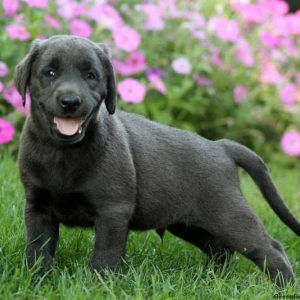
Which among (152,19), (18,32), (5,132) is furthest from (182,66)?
(5,132)

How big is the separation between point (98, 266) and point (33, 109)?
0.84 m

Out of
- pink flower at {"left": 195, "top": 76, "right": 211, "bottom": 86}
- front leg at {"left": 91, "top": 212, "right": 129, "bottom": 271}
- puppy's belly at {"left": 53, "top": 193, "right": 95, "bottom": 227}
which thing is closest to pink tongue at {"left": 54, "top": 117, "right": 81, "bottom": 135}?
puppy's belly at {"left": 53, "top": 193, "right": 95, "bottom": 227}

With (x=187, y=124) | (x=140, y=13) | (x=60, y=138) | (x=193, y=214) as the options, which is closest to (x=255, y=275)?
(x=193, y=214)

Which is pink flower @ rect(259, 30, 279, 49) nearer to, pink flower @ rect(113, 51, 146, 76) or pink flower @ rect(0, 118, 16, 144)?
pink flower @ rect(113, 51, 146, 76)

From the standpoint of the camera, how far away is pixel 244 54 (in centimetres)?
775

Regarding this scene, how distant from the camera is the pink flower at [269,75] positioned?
25.6 feet

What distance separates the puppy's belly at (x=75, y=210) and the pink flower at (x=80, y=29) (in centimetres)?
308

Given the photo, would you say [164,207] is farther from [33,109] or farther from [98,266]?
[33,109]

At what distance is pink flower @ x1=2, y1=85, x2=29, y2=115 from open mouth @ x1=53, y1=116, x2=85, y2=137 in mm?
2658

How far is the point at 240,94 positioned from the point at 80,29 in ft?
6.62

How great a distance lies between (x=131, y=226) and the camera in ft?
13.0

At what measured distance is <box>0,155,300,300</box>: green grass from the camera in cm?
336

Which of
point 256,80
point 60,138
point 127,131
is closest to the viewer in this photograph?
point 60,138

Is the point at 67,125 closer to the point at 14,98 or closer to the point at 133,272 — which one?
the point at 133,272
